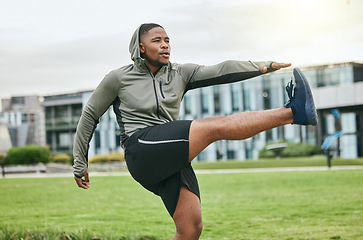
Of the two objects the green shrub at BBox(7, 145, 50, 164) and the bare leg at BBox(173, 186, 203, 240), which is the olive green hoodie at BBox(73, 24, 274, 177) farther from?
the green shrub at BBox(7, 145, 50, 164)

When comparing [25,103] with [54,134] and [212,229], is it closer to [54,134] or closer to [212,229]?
[54,134]

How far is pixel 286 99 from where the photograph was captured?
3988cm

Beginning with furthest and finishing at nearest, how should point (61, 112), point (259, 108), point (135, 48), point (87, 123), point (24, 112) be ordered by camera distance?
point (24, 112) < point (61, 112) < point (259, 108) < point (87, 123) < point (135, 48)

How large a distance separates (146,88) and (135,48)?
291mm

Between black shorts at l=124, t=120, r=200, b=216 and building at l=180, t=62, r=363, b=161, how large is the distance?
95.5 ft

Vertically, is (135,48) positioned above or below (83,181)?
above

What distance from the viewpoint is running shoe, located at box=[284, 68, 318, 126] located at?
276 cm

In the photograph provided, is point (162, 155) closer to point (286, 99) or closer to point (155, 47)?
point (155, 47)

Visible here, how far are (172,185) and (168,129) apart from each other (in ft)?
1.39

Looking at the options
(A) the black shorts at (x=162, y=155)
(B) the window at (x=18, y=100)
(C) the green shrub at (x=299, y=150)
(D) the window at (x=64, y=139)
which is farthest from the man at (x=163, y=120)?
(B) the window at (x=18, y=100)

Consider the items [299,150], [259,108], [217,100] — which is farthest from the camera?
[217,100]

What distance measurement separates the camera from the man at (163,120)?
2.97 m

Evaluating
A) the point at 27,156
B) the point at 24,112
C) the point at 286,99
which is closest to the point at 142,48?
the point at 27,156

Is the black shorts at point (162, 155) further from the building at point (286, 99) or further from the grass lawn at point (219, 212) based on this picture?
the building at point (286, 99)
